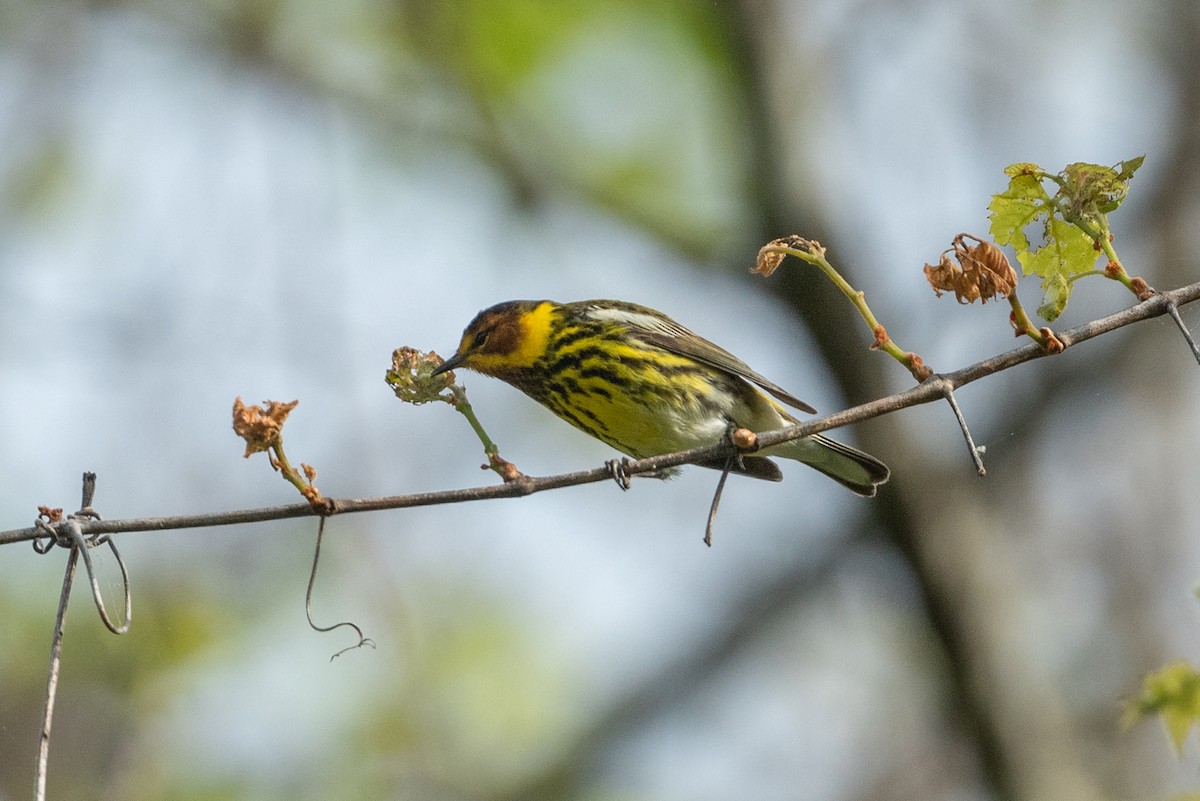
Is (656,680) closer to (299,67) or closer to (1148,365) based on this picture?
(1148,365)

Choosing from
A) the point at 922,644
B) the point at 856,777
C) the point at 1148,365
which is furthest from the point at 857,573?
the point at 1148,365

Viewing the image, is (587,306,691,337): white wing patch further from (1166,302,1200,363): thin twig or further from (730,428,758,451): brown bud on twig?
(1166,302,1200,363): thin twig

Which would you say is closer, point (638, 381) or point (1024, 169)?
point (1024, 169)

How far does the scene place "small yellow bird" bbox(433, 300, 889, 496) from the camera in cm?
432

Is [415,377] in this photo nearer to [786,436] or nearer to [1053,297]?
[786,436]

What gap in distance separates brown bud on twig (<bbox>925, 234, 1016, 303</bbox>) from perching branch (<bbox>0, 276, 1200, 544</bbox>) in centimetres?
15

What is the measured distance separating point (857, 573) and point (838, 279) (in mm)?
6681

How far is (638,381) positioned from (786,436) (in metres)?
2.24

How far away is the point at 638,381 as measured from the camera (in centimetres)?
431

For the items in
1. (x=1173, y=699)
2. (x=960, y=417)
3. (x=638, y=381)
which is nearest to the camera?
(x=1173, y=699)

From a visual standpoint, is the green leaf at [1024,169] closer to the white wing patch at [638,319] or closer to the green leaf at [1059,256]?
the green leaf at [1059,256]

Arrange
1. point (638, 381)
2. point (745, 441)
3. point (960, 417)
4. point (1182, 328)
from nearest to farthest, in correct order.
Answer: point (1182, 328) < point (960, 417) < point (745, 441) < point (638, 381)

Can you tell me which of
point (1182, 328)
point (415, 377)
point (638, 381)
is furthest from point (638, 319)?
point (1182, 328)

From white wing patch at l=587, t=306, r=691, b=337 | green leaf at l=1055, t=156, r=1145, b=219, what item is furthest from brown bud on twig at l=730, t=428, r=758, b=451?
white wing patch at l=587, t=306, r=691, b=337
